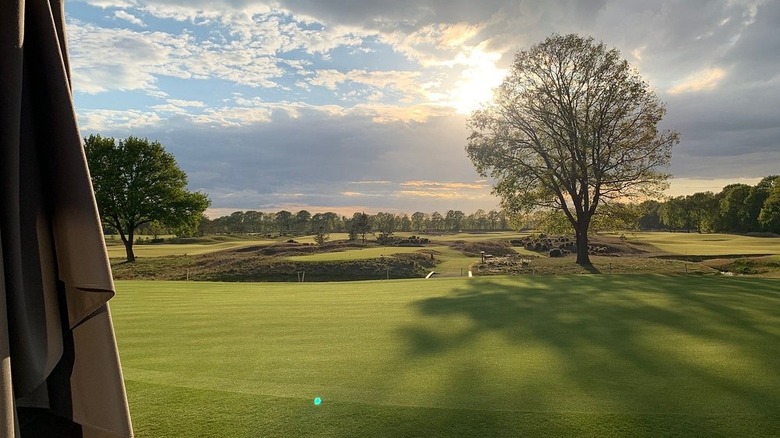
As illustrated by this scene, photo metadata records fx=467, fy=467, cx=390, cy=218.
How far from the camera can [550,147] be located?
80.6ft

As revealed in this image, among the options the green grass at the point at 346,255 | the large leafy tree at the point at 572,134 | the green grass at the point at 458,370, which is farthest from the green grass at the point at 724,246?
the green grass at the point at 458,370

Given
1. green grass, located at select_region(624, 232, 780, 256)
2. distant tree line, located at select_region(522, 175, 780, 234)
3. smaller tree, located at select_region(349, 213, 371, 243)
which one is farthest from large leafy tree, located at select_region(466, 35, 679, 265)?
smaller tree, located at select_region(349, 213, 371, 243)

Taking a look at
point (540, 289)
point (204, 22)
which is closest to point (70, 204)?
point (540, 289)

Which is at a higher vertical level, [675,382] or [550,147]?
[550,147]

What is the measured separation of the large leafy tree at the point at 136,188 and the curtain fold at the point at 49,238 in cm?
3499

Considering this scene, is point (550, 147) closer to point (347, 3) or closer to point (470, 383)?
point (347, 3)

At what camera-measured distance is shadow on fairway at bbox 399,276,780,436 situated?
3789 millimetres

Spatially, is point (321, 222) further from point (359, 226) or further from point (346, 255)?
→ point (346, 255)

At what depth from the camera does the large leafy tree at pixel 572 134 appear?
2255 centimetres

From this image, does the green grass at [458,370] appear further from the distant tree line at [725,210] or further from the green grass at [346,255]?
the distant tree line at [725,210]

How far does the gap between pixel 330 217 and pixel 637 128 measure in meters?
43.1

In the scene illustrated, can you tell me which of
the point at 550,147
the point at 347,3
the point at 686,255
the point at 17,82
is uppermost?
the point at 347,3

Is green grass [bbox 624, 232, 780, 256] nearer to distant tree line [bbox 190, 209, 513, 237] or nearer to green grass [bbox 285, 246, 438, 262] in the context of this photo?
green grass [bbox 285, 246, 438, 262]

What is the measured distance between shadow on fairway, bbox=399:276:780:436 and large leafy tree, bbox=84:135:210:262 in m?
29.2
